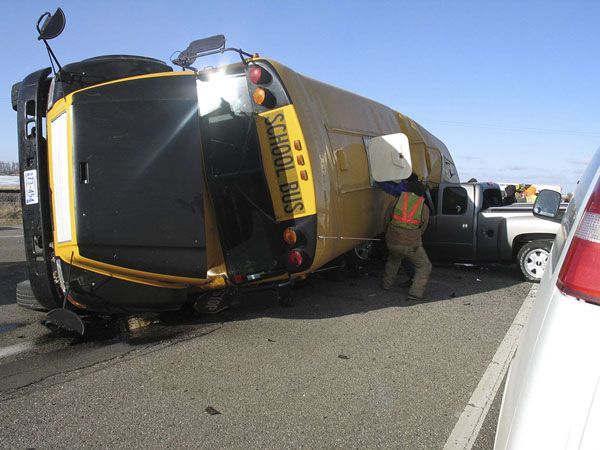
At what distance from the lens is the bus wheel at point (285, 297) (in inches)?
199

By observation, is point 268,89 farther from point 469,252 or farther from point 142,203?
point 469,252

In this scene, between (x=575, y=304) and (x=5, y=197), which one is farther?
(x=5, y=197)

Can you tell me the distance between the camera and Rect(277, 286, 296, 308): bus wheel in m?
5.06

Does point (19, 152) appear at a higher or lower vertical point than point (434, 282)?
higher

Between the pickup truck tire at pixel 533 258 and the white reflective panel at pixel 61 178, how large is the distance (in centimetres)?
698

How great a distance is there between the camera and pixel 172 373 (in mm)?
3918

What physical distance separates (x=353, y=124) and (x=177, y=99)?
2685 mm

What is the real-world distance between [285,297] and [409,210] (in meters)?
2.27

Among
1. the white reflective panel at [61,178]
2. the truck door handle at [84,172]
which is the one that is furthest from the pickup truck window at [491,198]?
the white reflective panel at [61,178]

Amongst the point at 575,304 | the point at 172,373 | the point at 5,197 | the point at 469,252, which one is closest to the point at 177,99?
the point at 172,373

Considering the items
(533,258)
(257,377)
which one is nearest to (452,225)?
(533,258)

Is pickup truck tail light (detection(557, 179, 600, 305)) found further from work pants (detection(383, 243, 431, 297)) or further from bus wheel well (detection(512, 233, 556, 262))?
bus wheel well (detection(512, 233, 556, 262))

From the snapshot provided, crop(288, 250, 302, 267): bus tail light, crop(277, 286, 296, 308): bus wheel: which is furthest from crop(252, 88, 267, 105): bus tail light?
crop(277, 286, 296, 308): bus wheel

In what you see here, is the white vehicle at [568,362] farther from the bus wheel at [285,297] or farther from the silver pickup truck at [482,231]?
the silver pickup truck at [482,231]
